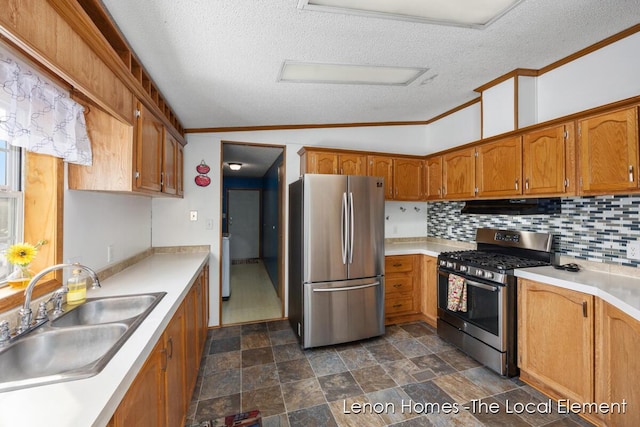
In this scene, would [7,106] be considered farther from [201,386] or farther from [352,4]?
[201,386]

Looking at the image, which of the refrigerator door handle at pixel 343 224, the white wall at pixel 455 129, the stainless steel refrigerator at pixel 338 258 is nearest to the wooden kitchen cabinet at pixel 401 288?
the stainless steel refrigerator at pixel 338 258

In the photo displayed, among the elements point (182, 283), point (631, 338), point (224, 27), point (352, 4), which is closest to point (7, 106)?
point (224, 27)

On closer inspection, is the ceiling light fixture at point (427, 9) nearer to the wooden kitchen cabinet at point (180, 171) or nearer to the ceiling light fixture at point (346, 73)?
the ceiling light fixture at point (346, 73)

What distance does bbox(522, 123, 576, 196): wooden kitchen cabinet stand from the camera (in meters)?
2.04

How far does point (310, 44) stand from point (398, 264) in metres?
2.42

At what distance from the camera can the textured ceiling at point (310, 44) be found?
1438mm

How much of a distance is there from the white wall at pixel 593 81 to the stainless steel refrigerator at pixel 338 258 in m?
1.59

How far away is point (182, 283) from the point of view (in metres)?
1.82

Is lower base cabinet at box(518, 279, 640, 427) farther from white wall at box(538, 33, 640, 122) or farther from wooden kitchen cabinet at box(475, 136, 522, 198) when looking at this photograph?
white wall at box(538, 33, 640, 122)

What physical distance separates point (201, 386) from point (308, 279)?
1171 mm

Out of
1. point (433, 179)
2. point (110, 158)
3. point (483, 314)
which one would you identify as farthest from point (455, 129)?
point (110, 158)

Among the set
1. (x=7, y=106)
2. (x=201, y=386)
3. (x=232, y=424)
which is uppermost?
(x=7, y=106)

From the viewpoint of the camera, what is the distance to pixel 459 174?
3.07 meters

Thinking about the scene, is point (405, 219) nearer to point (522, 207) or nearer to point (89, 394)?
point (522, 207)
